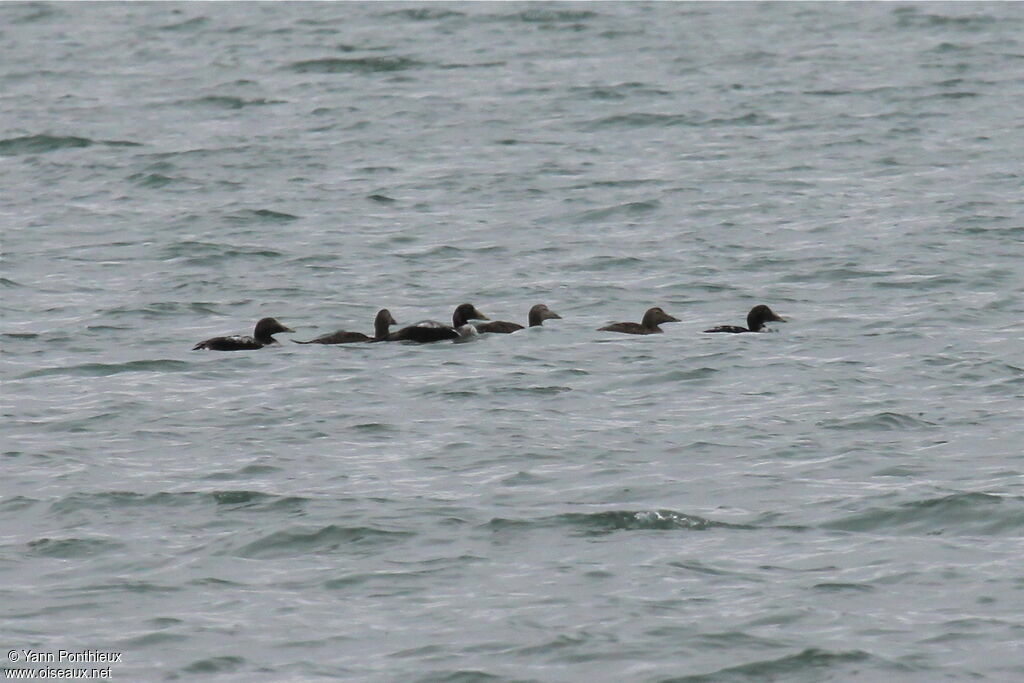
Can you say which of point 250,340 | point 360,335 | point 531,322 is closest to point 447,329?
point 360,335

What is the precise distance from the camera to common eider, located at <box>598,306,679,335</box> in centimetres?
1653

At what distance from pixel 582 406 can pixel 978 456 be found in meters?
2.99

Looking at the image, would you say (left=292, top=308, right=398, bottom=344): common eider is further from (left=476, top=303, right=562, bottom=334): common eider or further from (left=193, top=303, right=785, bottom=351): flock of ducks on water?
(left=476, top=303, right=562, bottom=334): common eider

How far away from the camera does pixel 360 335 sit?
1638cm

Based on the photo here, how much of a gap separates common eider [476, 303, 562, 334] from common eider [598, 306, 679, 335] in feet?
1.56

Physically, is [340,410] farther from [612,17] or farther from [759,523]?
[612,17]

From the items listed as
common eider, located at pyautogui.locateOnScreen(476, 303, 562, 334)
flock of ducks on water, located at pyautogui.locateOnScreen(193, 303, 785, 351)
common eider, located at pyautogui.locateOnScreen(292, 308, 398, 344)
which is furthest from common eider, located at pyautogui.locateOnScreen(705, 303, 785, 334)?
common eider, located at pyautogui.locateOnScreen(292, 308, 398, 344)

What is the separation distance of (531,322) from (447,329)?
889 millimetres

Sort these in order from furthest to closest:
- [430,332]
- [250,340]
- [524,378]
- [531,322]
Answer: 1. [531,322]
2. [430,332]
3. [250,340]
4. [524,378]

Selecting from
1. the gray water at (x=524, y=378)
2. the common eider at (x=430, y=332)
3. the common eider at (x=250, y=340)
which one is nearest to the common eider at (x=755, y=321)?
the gray water at (x=524, y=378)

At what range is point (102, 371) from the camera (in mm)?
15492

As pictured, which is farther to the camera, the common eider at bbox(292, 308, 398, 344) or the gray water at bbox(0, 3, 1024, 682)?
the common eider at bbox(292, 308, 398, 344)

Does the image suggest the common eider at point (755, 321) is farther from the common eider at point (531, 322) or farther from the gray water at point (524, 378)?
the common eider at point (531, 322)

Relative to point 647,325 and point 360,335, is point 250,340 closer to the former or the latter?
point 360,335
